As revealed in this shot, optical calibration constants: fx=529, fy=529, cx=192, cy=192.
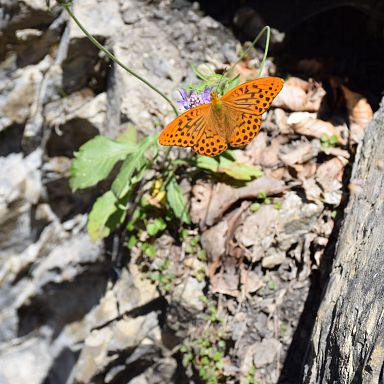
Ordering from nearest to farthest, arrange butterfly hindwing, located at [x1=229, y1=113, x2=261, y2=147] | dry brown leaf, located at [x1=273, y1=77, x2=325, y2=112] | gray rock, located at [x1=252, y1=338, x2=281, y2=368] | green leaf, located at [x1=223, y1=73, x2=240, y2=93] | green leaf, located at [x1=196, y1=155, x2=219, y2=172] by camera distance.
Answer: butterfly hindwing, located at [x1=229, y1=113, x2=261, y2=147], green leaf, located at [x1=223, y1=73, x2=240, y2=93], gray rock, located at [x1=252, y1=338, x2=281, y2=368], green leaf, located at [x1=196, y1=155, x2=219, y2=172], dry brown leaf, located at [x1=273, y1=77, x2=325, y2=112]

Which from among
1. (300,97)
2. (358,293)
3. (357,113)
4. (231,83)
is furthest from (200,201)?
(358,293)

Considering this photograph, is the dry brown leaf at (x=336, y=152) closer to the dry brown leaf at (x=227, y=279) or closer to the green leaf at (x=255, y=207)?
the green leaf at (x=255, y=207)

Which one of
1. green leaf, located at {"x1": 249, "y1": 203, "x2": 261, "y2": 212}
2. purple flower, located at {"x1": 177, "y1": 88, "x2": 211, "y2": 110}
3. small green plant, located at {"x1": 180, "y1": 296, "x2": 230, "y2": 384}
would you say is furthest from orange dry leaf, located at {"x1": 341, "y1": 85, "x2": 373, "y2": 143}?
small green plant, located at {"x1": 180, "y1": 296, "x2": 230, "y2": 384}

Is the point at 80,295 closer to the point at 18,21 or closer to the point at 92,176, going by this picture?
the point at 92,176

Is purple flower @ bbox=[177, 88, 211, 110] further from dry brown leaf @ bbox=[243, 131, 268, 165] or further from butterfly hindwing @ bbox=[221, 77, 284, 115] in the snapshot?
dry brown leaf @ bbox=[243, 131, 268, 165]

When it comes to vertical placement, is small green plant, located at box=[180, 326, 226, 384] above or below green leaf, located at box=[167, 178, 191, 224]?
below

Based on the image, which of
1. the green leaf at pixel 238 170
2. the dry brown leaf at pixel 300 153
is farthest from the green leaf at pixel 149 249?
the dry brown leaf at pixel 300 153
